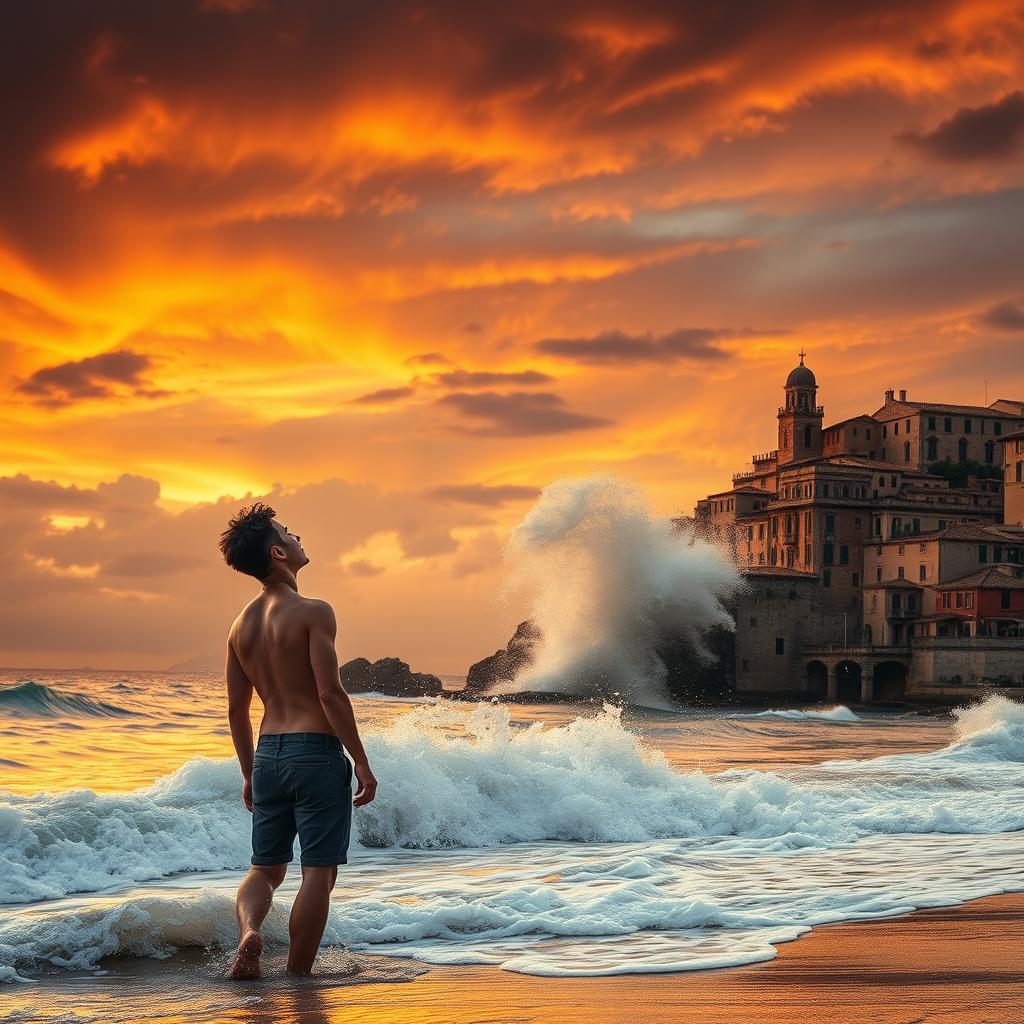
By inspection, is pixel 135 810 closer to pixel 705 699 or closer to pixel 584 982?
pixel 584 982

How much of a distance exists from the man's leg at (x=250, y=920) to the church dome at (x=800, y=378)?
82.4 meters

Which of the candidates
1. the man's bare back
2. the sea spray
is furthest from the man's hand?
the sea spray

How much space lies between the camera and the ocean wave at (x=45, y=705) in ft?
69.8

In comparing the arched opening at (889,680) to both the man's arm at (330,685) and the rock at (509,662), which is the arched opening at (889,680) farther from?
the man's arm at (330,685)

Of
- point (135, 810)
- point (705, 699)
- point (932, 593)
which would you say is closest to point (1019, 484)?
point (932, 593)

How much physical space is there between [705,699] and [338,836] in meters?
62.8

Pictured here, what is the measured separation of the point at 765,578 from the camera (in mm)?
68688

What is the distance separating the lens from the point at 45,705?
2180cm

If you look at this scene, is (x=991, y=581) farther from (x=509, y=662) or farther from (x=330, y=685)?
(x=330, y=685)

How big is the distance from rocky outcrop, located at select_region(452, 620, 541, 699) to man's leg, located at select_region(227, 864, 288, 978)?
64.6 m

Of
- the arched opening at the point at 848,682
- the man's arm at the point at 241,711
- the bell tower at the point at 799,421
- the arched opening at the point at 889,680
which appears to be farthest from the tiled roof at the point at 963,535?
the man's arm at the point at 241,711

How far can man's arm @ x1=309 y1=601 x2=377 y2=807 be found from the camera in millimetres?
4918

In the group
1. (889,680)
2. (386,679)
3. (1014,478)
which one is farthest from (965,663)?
(386,679)

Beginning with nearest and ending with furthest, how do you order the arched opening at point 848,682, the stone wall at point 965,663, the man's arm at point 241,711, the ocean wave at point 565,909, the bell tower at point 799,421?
the man's arm at point 241,711 < the ocean wave at point 565,909 < the stone wall at point 965,663 < the arched opening at point 848,682 < the bell tower at point 799,421
